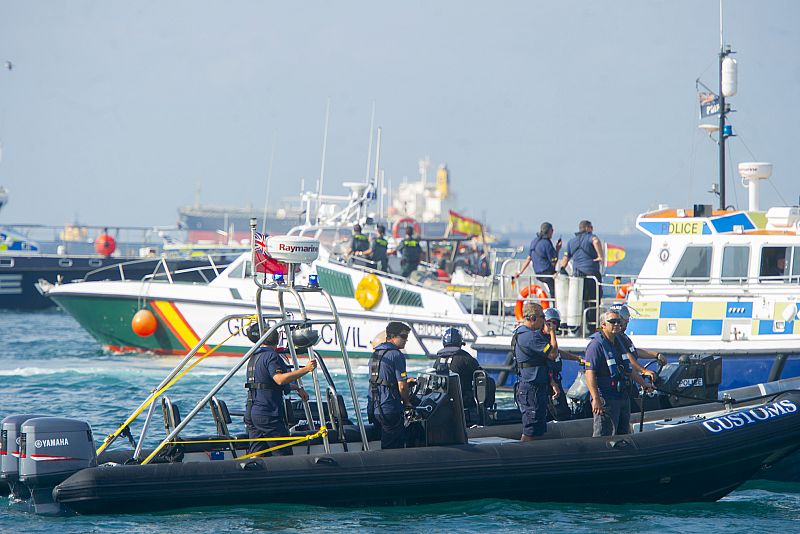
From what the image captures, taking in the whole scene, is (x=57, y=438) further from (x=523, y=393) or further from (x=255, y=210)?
(x=255, y=210)

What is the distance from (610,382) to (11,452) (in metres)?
4.42

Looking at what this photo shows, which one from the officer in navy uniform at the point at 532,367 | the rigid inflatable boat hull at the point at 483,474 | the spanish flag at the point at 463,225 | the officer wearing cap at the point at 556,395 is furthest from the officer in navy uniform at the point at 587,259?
the spanish flag at the point at 463,225

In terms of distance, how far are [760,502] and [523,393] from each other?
2.34 metres

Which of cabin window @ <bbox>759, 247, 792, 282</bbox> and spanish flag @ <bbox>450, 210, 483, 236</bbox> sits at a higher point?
spanish flag @ <bbox>450, 210, 483, 236</bbox>

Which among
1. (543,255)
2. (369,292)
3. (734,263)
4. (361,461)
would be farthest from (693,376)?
(369,292)

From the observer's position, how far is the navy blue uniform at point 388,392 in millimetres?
8336

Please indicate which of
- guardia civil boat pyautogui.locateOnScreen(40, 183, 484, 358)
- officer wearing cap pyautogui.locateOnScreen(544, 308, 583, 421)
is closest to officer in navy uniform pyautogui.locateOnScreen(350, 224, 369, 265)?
guardia civil boat pyautogui.locateOnScreen(40, 183, 484, 358)

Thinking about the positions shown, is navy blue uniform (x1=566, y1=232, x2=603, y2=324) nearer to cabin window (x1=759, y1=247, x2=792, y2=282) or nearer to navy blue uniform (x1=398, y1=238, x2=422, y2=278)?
cabin window (x1=759, y1=247, x2=792, y2=282)

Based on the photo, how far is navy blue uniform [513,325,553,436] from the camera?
870 cm

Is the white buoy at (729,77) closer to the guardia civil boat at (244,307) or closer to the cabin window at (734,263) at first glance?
the cabin window at (734,263)

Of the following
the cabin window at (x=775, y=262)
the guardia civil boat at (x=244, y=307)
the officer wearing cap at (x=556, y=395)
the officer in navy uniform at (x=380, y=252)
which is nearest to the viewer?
the officer wearing cap at (x=556, y=395)

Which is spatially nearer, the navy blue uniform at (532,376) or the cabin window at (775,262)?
the navy blue uniform at (532,376)

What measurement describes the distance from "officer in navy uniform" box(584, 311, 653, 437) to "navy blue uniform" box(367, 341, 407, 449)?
4.69 ft

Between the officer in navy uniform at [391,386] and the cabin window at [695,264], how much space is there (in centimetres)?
660
